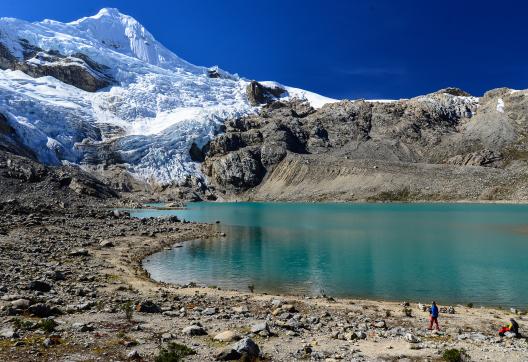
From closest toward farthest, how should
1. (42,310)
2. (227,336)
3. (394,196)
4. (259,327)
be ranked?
(227,336) → (259,327) → (42,310) → (394,196)

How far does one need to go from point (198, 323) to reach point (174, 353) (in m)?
5.01

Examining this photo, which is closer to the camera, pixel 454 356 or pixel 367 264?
pixel 454 356

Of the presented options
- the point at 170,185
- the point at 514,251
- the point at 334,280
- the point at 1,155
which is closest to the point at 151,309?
the point at 334,280

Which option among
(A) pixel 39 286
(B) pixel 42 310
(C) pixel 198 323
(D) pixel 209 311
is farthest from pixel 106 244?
(C) pixel 198 323

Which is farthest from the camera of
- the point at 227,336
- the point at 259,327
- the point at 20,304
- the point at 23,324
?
the point at 20,304

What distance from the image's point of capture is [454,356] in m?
13.4

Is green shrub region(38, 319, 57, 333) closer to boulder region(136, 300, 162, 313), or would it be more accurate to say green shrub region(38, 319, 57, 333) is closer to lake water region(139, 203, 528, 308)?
boulder region(136, 300, 162, 313)

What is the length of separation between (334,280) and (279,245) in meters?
18.7

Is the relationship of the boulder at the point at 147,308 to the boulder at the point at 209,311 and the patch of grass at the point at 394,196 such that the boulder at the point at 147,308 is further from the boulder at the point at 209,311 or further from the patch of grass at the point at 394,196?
the patch of grass at the point at 394,196

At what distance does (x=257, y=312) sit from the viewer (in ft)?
67.6

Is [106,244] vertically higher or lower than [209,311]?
lower

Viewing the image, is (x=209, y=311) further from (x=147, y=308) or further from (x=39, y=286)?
(x=39, y=286)

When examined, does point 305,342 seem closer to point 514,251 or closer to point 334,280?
point 334,280

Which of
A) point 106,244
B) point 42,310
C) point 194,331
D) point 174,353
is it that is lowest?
point 106,244
